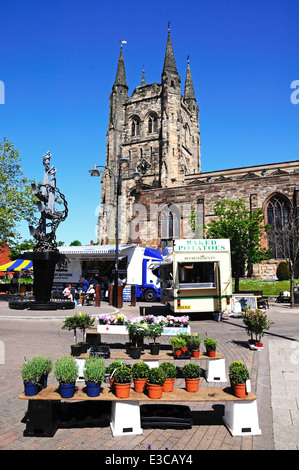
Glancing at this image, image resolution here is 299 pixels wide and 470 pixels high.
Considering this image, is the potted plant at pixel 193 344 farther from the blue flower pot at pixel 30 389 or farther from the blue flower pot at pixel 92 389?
the blue flower pot at pixel 30 389

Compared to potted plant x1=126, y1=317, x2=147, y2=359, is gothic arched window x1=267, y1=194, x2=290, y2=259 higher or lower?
higher

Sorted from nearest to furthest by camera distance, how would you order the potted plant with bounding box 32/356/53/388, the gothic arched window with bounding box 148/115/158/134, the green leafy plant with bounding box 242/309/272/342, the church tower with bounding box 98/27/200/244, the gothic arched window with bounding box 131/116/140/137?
the potted plant with bounding box 32/356/53/388
the green leafy plant with bounding box 242/309/272/342
the church tower with bounding box 98/27/200/244
the gothic arched window with bounding box 148/115/158/134
the gothic arched window with bounding box 131/116/140/137

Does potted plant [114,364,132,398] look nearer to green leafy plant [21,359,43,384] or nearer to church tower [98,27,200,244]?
green leafy plant [21,359,43,384]

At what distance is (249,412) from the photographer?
14.3 ft

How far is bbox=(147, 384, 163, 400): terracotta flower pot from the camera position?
4324 millimetres

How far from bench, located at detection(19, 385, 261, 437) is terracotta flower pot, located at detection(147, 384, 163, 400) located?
52mm

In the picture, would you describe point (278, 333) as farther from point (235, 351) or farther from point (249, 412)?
point (249, 412)

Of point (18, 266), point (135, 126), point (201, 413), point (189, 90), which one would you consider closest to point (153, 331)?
point (201, 413)

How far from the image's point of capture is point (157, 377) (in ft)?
14.4

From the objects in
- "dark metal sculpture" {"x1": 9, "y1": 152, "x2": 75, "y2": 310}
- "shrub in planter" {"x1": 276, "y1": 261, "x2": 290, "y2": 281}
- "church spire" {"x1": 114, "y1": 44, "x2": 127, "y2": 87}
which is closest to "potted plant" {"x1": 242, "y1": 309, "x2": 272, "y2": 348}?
"dark metal sculpture" {"x1": 9, "y1": 152, "x2": 75, "y2": 310}

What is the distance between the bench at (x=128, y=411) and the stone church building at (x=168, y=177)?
31621mm

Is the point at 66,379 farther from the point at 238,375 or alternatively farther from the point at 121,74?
the point at 121,74

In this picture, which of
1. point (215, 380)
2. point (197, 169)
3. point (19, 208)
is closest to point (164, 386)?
point (215, 380)

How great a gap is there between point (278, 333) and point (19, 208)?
19.5 metres
